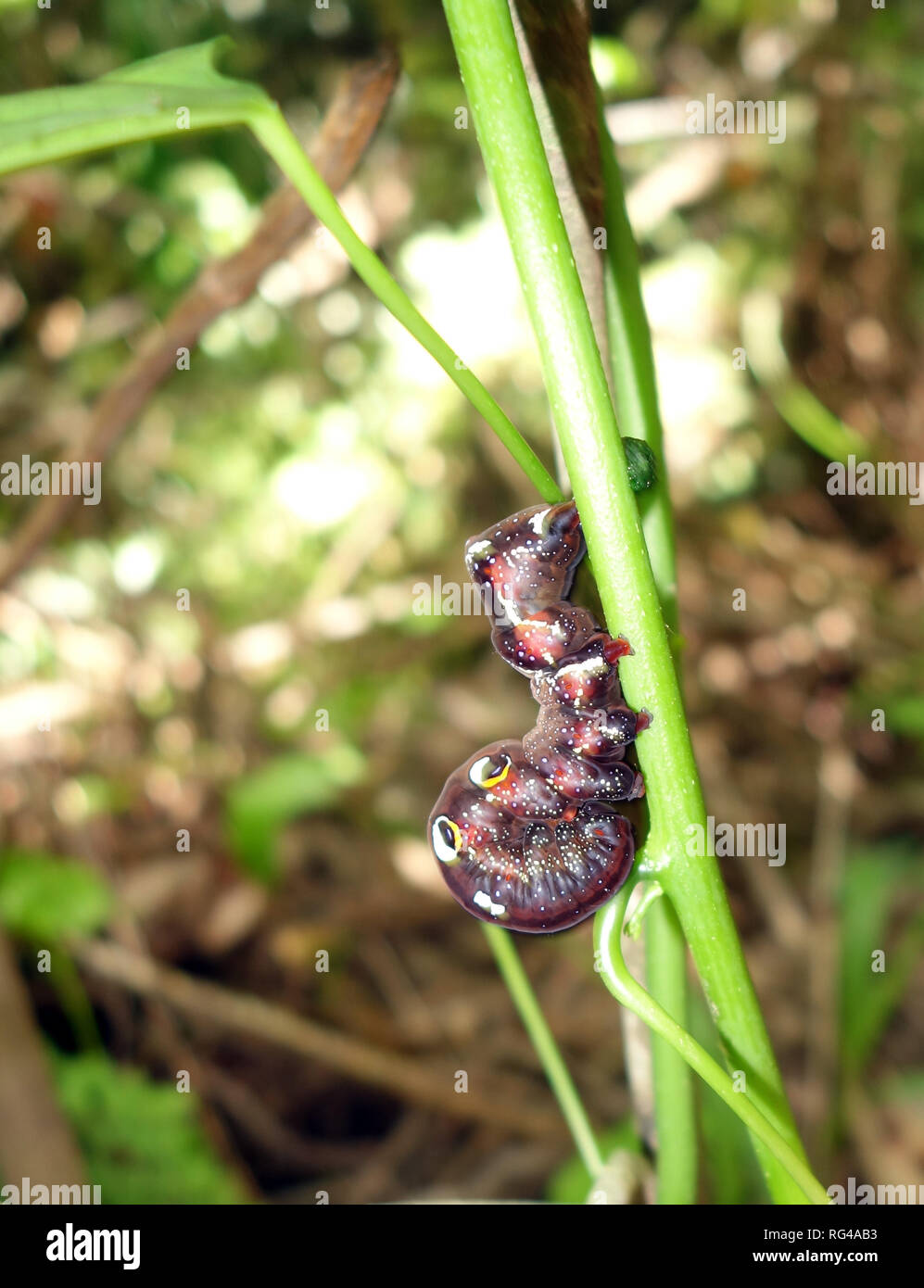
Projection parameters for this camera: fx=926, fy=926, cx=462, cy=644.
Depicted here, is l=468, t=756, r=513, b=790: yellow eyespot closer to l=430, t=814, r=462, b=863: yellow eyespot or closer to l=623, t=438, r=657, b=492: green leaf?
l=430, t=814, r=462, b=863: yellow eyespot

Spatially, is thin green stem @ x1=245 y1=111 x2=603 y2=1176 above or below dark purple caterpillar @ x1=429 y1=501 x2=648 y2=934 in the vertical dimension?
above

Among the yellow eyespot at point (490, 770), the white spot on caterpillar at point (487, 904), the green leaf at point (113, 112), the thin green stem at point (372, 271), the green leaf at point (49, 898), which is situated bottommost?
the green leaf at point (49, 898)

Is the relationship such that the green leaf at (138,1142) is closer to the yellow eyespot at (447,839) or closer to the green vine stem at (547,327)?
the yellow eyespot at (447,839)

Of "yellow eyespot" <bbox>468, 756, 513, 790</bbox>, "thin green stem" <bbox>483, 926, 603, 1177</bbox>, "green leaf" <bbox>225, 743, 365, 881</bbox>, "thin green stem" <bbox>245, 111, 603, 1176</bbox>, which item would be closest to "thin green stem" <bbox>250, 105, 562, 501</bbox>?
"thin green stem" <bbox>245, 111, 603, 1176</bbox>

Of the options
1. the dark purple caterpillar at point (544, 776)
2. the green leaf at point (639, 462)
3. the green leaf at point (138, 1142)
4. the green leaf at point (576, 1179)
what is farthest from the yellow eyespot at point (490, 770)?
the green leaf at point (138, 1142)

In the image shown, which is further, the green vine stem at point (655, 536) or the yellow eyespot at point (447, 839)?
the yellow eyespot at point (447, 839)

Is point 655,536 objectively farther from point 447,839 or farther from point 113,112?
point 113,112
